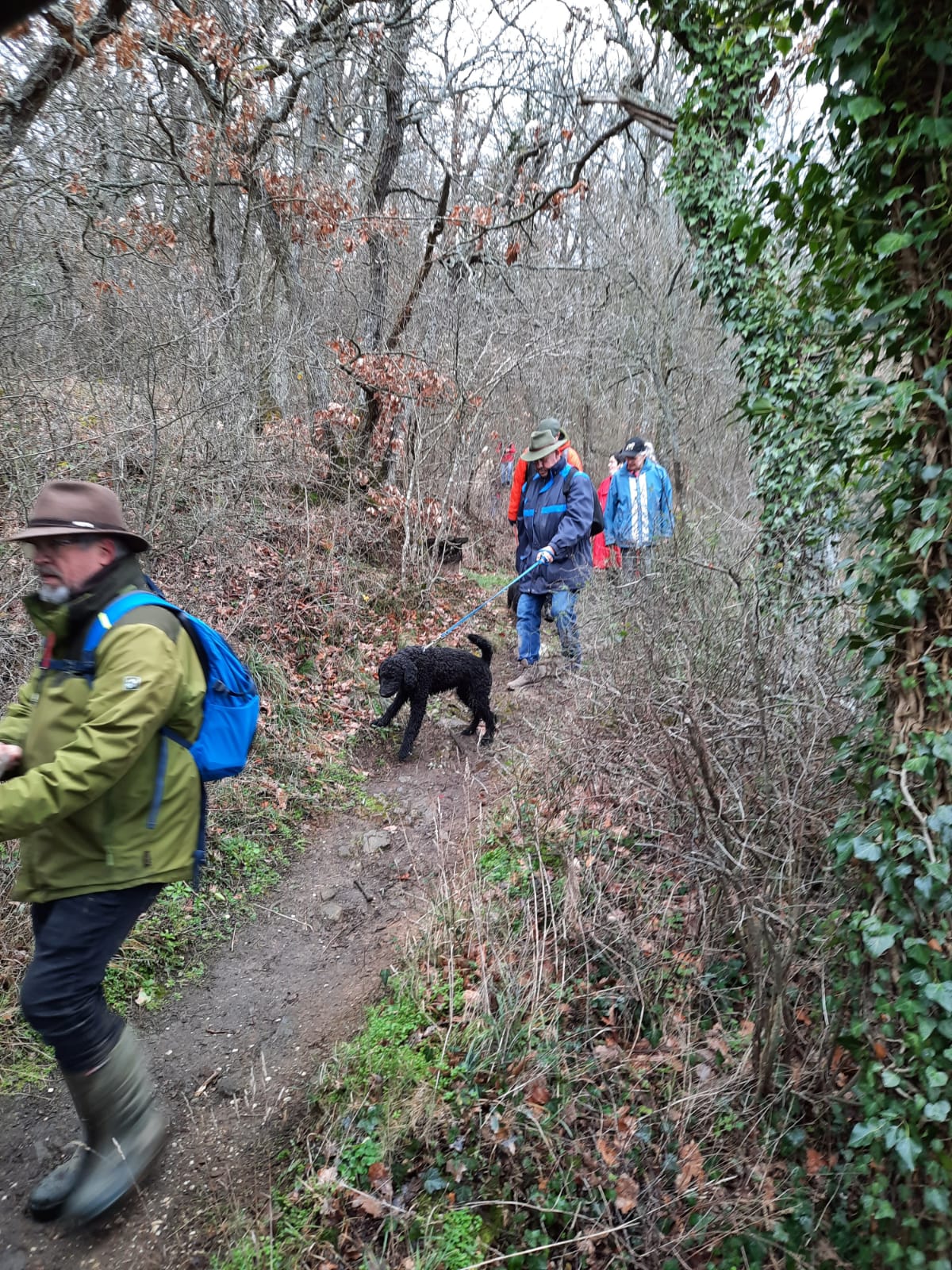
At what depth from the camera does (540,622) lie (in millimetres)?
7324

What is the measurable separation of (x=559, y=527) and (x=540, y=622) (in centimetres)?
103

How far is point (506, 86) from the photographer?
9117 mm

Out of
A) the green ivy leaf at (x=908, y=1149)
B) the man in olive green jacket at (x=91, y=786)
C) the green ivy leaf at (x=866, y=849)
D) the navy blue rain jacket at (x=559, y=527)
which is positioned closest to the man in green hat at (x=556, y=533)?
the navy blue rain jacket at (x=559, y=527)

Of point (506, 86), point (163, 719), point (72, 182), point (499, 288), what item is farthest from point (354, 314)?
point (163, 719)

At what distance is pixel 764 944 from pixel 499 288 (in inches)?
395

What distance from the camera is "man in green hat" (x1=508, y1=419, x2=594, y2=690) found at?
6.75 meters

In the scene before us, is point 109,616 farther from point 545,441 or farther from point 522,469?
point 522,469

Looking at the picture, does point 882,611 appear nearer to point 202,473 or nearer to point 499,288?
point 202,473

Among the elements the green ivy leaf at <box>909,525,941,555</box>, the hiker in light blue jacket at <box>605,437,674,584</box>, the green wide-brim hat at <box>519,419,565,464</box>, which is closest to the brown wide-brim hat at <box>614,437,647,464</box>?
the hiker in light blue jacket at <box>605,437,674,584</box>

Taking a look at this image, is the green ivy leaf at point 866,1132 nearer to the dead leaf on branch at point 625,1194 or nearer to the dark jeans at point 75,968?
the dead leaf on branch at point 625,1194

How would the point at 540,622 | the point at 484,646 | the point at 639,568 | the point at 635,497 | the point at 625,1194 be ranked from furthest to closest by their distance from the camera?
the point at 635,497
the point at 540,622
the point at 484,646
the point at 639,568
the point at 625,1194

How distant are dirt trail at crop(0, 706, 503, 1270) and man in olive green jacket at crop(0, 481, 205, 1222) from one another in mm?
183

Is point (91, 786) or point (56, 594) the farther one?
point (56, 594)

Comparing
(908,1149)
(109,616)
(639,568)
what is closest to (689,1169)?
(908,1149)
